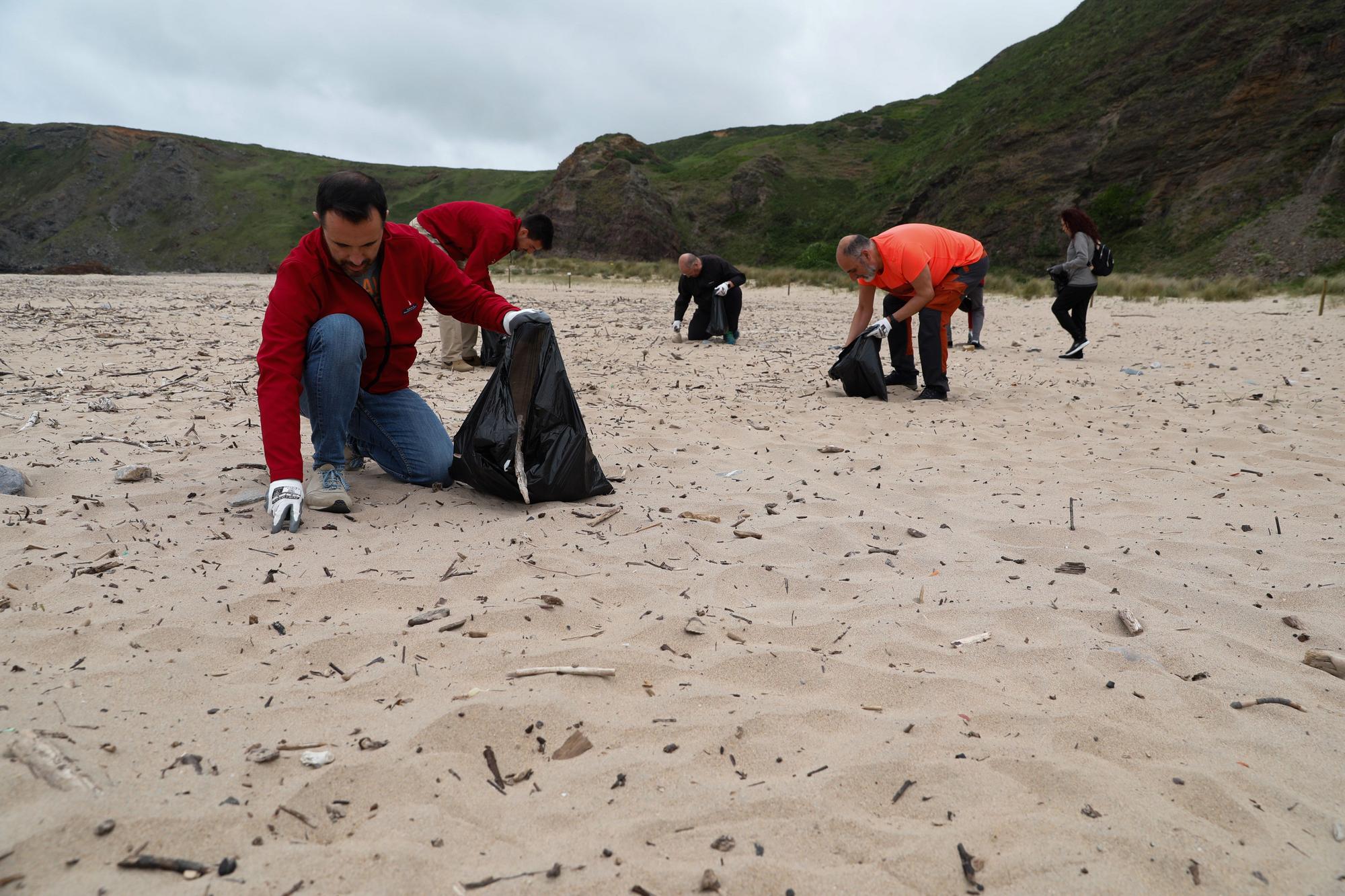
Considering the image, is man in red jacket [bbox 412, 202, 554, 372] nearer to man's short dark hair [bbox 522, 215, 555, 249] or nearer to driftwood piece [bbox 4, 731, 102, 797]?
man's short dark hair [bbox 522, 215, 555, 249]

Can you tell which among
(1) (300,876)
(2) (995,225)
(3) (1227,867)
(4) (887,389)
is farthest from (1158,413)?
A: (2) (995,225)

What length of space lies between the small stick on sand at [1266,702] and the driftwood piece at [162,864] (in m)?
2.21

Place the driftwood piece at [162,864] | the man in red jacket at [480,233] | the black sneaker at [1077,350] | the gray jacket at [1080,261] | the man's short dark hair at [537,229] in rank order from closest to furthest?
the driftwood piece at [162,864] → the man in red jacket at [480,233] → the man's short dark hair at [537,229] → the gray jacket at [1080,261] → the black sneaker at [1077,350]

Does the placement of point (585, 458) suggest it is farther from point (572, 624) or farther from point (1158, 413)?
point (1158, 413)

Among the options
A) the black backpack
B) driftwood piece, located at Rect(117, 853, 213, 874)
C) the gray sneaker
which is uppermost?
the black backpack

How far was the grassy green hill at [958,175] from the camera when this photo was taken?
2339cm

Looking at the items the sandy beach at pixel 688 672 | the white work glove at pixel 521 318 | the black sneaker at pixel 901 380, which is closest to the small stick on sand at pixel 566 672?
the sandy beach at pixel 688 672

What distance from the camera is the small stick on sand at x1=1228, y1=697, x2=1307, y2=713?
199cm

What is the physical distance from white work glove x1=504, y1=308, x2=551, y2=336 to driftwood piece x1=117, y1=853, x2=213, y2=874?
7.41 feet

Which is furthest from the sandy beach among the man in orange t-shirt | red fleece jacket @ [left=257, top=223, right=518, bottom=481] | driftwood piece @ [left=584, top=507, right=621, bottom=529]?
the man in orange t-shirt

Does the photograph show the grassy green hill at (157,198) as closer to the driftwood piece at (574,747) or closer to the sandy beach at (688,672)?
the sandy beach at (688,672)

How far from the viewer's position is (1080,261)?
7.79 metres

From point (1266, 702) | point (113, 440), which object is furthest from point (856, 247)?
point (113, 440)

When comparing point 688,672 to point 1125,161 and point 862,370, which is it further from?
point 1125,161
